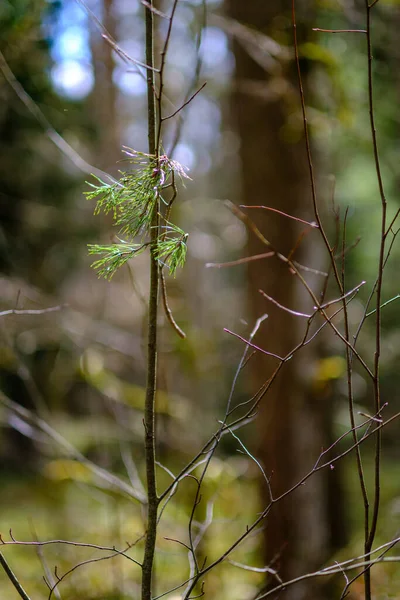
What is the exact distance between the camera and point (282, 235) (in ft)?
9.92

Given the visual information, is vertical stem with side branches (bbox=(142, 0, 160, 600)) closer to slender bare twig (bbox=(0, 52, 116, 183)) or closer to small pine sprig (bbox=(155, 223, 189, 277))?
small pine sprig (bbox=(155, 223, 189, 277))

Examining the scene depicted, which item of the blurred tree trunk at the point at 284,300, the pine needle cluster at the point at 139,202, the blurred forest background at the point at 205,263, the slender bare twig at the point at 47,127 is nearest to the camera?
the pine needle cluster at the point at 139,202

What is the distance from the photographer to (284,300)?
9.80 feet

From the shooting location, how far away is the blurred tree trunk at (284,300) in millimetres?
2949

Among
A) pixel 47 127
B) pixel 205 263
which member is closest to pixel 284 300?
pixel 205 263

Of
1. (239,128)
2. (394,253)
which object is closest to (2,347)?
(239,128)

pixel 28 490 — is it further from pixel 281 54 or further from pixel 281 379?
pixel 281 54

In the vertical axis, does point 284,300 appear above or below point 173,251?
above

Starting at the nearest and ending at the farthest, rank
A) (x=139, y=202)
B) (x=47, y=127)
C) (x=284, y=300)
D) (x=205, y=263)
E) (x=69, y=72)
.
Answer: (x=139, y=202), (x=47, y=127), (x=69, y=72), (x=284, y=300), (x=205, y=263)

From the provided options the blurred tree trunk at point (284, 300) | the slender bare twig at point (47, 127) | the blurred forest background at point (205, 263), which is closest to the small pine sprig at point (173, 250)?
the blurred forest background at point (205, 263)

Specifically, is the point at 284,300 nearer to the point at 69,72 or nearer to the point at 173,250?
the point at 69,72

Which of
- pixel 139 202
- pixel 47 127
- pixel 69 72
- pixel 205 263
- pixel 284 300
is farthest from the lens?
pixel 205 263

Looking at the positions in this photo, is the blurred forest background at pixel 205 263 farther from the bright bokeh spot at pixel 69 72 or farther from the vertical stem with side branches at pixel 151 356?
the vertical stem with side branches at pixel 151 356

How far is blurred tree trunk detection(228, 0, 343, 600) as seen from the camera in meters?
2.95
